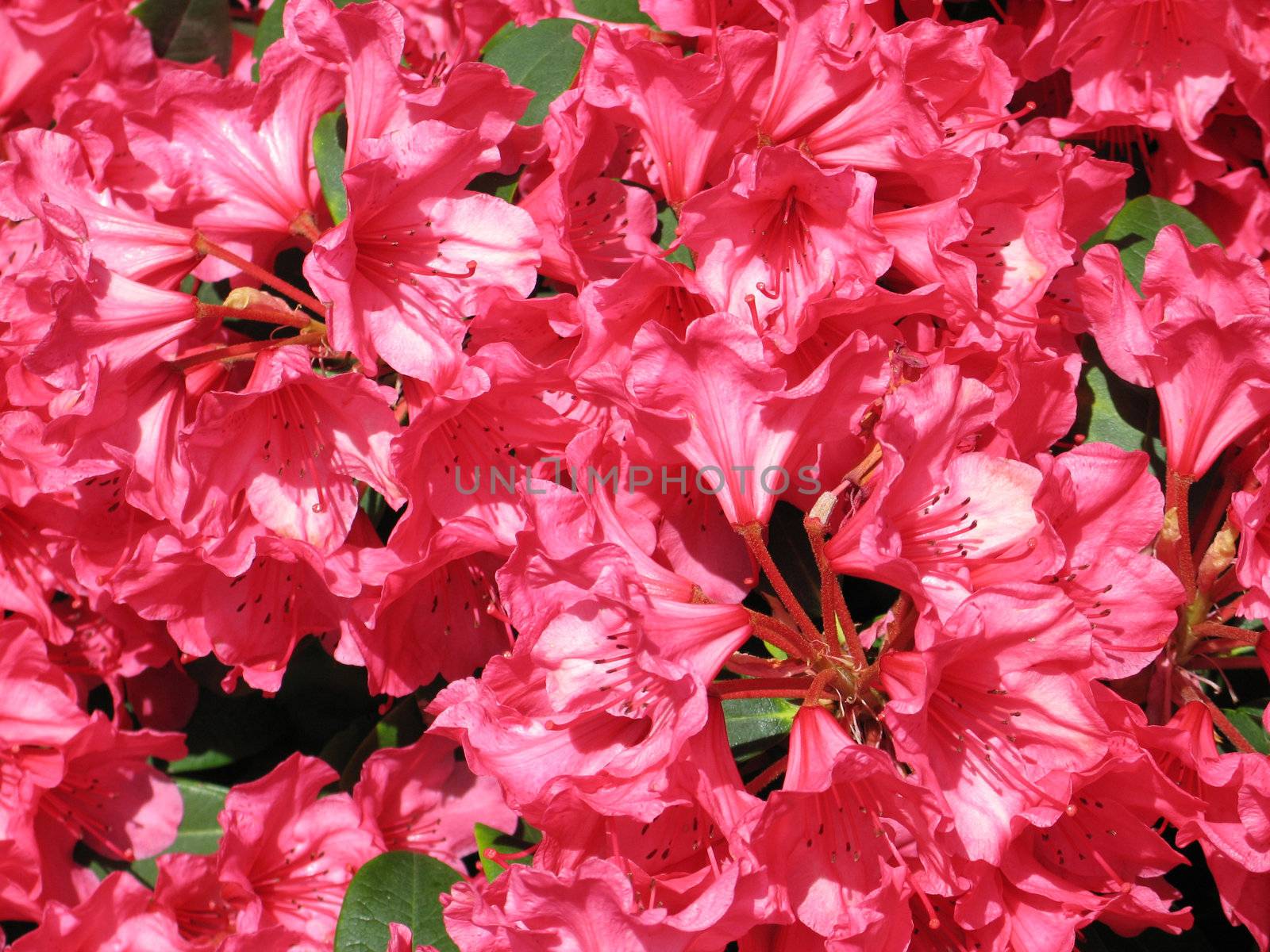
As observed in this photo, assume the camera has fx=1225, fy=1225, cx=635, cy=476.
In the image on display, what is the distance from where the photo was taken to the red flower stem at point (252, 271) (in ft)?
5.08

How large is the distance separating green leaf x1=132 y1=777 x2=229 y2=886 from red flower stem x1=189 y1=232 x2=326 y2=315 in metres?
0.84

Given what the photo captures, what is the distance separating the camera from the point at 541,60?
1730 millimetres

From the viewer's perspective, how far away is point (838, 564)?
51.6 inches

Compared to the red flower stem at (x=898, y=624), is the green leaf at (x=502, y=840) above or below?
below

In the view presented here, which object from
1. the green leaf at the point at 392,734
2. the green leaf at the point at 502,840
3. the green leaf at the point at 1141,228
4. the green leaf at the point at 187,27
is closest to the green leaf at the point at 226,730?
the green leaf at the point at 392,734

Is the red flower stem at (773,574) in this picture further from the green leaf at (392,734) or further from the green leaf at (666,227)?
the green leaf at (392,734)

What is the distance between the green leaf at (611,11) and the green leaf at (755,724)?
987 millimetres

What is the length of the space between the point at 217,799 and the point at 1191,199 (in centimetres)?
177

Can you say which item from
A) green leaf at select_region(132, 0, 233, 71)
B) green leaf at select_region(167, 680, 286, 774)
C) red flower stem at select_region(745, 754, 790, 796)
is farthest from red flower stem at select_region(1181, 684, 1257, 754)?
green leaf at select_region(132, 0, 233, 71)

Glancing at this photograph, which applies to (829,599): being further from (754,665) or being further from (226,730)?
(226,730)

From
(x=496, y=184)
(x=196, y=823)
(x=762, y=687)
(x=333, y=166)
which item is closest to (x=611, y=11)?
(x=496, y=184)

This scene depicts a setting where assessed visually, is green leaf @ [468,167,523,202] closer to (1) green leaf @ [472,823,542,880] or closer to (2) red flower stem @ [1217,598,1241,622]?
(1) green leaf @ [472,823,542,880]

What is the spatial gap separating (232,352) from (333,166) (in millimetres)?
316

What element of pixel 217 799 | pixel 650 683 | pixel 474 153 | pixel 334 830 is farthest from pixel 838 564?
pixel 217 799
